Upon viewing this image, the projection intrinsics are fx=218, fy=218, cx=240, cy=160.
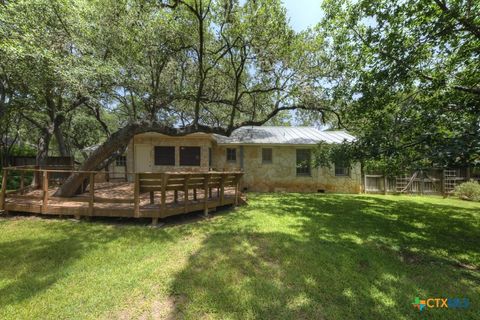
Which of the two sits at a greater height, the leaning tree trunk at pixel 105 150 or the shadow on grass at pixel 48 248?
the leaning tree trunk at pixel 105 150

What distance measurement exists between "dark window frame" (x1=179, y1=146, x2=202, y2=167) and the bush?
1468 centimetres

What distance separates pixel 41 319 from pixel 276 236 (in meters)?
4.04

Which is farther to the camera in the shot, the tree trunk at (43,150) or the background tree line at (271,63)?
the tree trunk at (43,150)

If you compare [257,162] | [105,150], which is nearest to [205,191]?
[105,150]

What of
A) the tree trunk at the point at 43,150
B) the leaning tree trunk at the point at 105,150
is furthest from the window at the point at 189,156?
the tree trunk at the point at 43,150

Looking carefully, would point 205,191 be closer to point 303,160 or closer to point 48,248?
point 48,248

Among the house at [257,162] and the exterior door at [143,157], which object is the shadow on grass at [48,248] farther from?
the house at [257,162]

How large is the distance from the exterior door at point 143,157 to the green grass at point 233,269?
289 inches

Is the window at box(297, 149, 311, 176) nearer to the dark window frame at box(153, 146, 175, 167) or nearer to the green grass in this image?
the green grass

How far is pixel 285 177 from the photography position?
515 inches

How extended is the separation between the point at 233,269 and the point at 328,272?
1537 mm

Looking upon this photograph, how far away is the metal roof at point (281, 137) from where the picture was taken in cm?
1273

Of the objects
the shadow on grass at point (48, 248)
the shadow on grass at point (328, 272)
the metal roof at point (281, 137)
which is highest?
the metal roof at point (281, 137)

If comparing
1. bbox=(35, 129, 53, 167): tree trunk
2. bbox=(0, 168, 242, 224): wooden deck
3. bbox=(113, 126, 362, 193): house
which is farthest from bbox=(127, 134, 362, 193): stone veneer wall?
bbox=(0, 168, 242, 224): wooden deck
